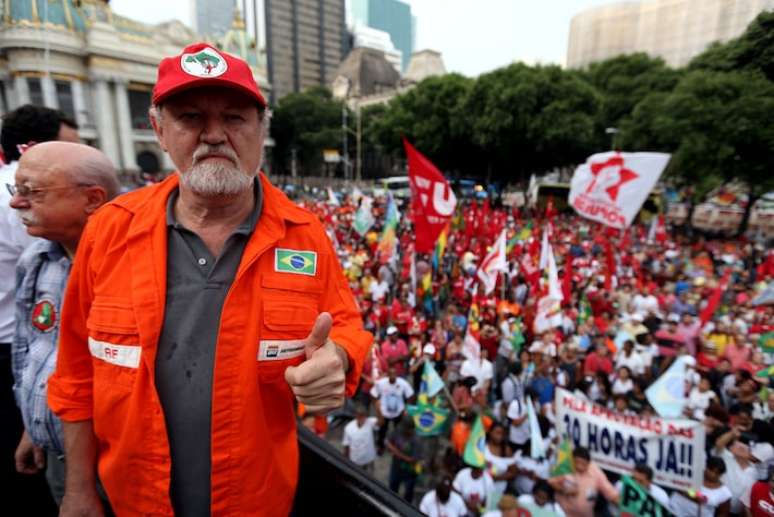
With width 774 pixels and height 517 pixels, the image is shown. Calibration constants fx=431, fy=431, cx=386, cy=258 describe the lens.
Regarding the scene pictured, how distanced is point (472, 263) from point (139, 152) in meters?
43.4

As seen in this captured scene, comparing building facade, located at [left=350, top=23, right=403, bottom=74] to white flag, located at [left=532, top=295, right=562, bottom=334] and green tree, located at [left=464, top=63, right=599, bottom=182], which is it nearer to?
green tree, located at [left=464, top=63, right=599, bottom=182]

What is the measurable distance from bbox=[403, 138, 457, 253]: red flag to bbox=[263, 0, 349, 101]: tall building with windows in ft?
283

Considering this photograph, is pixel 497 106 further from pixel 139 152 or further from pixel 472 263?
pixel 139 152

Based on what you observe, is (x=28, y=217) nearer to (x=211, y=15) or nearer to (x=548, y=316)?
(x=548, y=316)

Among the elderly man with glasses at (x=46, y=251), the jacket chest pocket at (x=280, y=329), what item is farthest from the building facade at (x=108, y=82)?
the jacket chest pocket at (x=280, y=329)

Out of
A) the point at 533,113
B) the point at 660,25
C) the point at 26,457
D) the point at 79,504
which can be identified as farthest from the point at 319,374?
the point at 533,113

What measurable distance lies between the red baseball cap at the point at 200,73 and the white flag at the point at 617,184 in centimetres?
811

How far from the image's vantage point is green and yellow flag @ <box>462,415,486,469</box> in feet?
13.4

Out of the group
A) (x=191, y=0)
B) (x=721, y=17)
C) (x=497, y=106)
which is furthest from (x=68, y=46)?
(x=191, y=0)

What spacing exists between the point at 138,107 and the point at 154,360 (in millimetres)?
51436

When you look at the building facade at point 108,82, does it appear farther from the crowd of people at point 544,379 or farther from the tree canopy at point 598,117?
the crowd of people at point 544,379

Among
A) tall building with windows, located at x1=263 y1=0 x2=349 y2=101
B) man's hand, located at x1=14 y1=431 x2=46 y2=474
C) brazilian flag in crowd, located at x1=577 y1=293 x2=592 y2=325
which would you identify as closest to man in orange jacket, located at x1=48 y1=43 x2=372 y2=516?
man's hand, located at x1=14 y1=431 x2=46 y2=474

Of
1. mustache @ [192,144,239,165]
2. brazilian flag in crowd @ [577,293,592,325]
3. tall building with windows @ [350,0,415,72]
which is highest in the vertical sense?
tall building with windows @ [350,0,415,72]

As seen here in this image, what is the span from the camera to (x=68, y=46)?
31.6 metres
